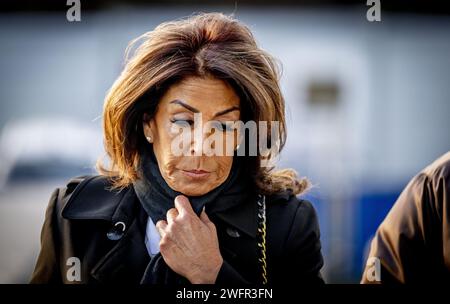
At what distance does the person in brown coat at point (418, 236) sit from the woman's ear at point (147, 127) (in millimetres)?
950

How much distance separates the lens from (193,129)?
2529mm

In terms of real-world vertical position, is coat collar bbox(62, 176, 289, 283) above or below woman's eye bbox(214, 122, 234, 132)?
below

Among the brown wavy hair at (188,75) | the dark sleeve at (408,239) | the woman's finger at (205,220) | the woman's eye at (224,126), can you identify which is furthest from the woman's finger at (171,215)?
the dark sleeve at (408,239)

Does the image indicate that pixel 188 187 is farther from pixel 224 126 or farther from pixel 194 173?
pixel 224 126

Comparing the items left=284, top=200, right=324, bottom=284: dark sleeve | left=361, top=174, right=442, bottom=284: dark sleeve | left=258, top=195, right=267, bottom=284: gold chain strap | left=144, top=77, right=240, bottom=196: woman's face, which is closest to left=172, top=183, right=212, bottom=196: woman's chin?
left=144, top=77, right=240, bottom=196: woman's face

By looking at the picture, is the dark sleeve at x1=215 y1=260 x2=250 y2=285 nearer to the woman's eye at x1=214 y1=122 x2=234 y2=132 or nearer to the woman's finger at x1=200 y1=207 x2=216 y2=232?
the woman's finger at x1=200 y1=207 x2=216 y2=232

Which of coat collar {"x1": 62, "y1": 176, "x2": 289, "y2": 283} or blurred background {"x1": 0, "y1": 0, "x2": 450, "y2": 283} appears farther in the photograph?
blurred background {"x1": 0, "y1": 0, "x2": 450, "y2": 283}

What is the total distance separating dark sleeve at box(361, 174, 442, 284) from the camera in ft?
8.82

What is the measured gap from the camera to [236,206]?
264 cm

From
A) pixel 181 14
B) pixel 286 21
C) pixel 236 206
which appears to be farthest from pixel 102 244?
pixel 286 21

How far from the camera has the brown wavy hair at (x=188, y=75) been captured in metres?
2.51

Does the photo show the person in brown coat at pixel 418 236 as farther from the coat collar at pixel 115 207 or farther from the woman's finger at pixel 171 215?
the woman's finger at pixel 171 215

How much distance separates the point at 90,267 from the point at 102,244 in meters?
0.10

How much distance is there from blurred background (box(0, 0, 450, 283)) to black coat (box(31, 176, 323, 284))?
170 millimetres
